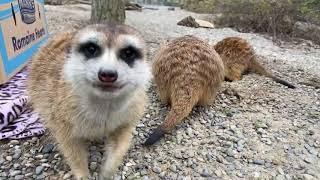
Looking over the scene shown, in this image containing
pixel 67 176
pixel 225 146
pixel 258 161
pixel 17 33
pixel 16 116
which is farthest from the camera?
pixel 17 33

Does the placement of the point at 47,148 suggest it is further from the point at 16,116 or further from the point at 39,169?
the point at 16,116

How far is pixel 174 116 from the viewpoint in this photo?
264 cm

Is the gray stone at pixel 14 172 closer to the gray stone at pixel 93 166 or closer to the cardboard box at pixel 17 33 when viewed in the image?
the gray stone at pixel 93 166

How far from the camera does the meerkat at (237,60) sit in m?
3.96

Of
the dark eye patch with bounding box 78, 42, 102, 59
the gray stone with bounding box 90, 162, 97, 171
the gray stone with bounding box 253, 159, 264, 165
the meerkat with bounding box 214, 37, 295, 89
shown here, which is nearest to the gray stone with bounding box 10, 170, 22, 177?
the gray stone with bounding box 90, 162, 97, 171

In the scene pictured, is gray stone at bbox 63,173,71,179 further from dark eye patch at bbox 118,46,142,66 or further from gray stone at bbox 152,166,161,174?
dark eye patch at bbox 118,46,142,66

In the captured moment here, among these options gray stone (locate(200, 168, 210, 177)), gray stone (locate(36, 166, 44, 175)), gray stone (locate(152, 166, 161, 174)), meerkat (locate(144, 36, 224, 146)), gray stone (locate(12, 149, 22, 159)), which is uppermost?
meerkat (locate(144, 36, 224, 146))

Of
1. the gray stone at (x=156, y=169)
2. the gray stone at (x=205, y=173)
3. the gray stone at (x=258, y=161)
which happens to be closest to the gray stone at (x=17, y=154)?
the gray stone at (x=156, y=169)

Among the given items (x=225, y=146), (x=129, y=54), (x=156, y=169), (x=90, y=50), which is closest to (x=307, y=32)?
(x=225, y=146)

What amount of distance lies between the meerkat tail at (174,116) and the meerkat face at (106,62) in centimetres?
59

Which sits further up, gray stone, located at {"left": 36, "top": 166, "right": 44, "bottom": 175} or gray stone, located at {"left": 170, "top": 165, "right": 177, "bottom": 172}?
gray stone, located at {"left": 36, "top": 166, "right": 44, "bottom": 175}

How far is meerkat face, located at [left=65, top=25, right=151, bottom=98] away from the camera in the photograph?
5.76ft

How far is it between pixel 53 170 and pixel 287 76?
3.00 meters

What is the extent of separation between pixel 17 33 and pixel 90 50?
1871 millimetres
